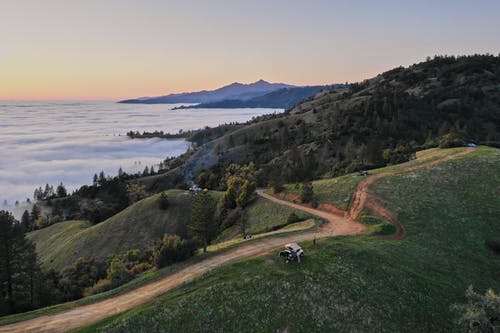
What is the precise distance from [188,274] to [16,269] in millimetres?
23240

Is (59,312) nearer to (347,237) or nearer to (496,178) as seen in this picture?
(347,237)

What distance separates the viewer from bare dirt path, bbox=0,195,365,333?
2627 cm

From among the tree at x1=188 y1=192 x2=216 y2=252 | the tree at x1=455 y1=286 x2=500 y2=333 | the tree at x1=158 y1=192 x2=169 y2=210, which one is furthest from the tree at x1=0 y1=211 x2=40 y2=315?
the tree at x1=158 y1=192 x2=169 y2=210

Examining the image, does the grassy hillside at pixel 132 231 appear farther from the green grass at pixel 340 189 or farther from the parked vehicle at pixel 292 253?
the parked vehicle at pixel 292 253

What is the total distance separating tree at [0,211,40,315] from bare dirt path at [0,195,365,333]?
39.3 feet

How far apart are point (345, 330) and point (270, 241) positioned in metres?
17.9

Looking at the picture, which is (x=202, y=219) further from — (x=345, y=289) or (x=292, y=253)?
(x=345, y=289)

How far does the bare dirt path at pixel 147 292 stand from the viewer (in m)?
26.3

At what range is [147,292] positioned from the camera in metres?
30.8

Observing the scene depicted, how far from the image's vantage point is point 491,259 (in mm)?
37812

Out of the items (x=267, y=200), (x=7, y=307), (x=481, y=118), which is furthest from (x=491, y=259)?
(x=481, y=118)

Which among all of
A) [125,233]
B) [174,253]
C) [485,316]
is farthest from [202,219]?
[125,233]

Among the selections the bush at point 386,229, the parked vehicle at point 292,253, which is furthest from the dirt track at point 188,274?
the parked vehicle at point 292,253

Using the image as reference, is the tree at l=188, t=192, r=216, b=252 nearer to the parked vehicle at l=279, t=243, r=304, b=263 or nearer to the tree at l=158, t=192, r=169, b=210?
the parked vehicle at l=279, t=243, r=304, b=263
